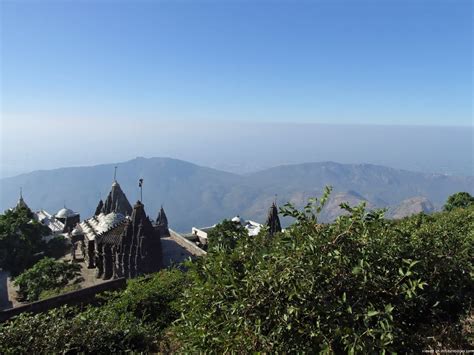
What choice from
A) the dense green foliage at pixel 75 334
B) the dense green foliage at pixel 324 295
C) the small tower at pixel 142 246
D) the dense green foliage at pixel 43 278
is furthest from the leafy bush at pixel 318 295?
the dense green foliage at pixel 43 278

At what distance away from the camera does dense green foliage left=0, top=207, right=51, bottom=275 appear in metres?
27.5

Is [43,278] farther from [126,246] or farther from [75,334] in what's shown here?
[75,334]

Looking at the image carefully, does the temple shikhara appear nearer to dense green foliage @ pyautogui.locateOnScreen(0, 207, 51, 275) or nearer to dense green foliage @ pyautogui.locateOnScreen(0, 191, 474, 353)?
dense green foliage @ pyautogui.locateOnScreen(0, 207, 51, 275)

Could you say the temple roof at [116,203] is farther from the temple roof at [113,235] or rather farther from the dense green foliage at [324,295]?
the dense green foliage at [324,295]

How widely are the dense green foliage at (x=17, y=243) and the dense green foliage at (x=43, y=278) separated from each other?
5.99 meters

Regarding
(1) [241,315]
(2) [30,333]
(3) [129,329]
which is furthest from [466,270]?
(2) [30,333]

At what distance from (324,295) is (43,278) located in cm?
2134

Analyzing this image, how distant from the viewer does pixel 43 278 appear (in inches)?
833

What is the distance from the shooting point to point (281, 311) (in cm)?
522

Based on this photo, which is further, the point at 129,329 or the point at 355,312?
the point at 129,329

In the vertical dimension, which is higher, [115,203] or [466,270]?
[466,270]

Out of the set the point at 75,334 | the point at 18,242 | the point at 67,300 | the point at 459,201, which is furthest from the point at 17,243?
the point at 459,201

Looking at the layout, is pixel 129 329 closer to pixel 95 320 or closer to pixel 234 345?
pixel 95 320

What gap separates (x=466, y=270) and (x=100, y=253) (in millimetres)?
24638
